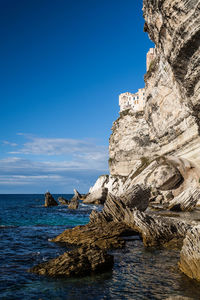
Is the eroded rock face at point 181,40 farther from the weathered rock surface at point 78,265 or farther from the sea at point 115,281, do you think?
the weathered rock surface at point 78,265

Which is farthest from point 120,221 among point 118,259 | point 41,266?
point 41,266

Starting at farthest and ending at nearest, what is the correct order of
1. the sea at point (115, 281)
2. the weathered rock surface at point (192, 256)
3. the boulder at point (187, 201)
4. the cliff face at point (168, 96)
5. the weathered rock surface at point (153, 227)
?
the boulder at point (187, 201) → the cliff face at point (168, 96) → the weathered rock surface at point (153, 227) → the weathered rock surface at point (192, 256) → the sea at point (115, 281)

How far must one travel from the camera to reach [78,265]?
28.9 feet

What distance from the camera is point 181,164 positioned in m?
43.6

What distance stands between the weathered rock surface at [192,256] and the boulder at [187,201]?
68.5ft

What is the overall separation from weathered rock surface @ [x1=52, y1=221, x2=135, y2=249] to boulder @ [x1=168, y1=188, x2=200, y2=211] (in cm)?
1461

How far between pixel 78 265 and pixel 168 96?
44.2 metres

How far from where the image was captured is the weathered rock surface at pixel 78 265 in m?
8.67

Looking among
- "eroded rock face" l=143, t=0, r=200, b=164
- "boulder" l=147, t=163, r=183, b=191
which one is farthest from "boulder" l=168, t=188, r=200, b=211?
"boulder" l=147, t=163, r=183, b=191

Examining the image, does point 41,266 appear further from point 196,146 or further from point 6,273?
point 196,146

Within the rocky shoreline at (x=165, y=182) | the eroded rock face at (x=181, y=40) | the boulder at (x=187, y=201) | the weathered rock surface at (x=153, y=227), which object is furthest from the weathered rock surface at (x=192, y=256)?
the boulder at (x=187, y=201)

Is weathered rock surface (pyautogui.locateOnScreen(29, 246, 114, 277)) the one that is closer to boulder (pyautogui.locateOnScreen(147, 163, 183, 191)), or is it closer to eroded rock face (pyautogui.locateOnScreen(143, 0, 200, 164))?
eroded rock face (pyautogui.locateOnScreen(143, 0, 200, 164))

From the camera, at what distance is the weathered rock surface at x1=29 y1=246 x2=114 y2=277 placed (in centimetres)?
867

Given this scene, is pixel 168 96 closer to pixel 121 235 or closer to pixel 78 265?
pixel 121 235
